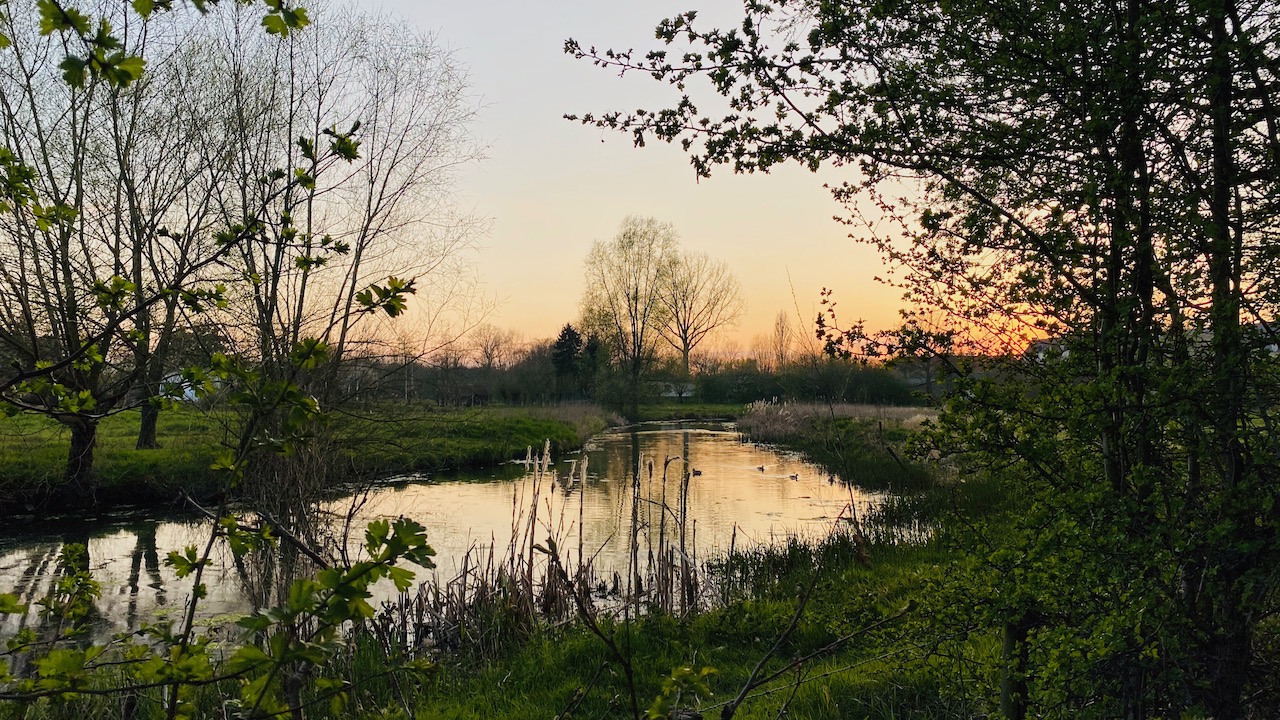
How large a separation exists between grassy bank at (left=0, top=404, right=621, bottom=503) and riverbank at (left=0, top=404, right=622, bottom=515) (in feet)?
0.05

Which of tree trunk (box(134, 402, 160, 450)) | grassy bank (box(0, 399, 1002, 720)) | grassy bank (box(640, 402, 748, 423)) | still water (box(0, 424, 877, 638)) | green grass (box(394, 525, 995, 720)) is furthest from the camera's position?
grassy bank (box(640, 402, 748, 423))

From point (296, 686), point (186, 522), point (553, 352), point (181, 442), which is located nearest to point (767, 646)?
point (296, 686)

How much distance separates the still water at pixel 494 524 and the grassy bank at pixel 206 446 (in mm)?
793

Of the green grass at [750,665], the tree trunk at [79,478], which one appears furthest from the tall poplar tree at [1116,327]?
the tree trunk at [79,478]

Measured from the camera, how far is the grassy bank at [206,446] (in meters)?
8.32

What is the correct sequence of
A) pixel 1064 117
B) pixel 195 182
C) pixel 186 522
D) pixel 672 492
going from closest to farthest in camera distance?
pixel 1064 117 < pixel 195 182 < pixel 186 522 < pixel 672 492

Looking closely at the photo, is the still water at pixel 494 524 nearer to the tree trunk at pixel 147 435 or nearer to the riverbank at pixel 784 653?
the riverbank at pixel 784 653

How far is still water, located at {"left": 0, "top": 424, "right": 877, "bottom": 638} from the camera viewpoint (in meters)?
7.76

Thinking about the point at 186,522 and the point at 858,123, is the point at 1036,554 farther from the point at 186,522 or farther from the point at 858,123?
the point at 186,522

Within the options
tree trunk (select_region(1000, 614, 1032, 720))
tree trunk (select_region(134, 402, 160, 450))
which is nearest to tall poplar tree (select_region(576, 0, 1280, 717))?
tree trunk (select_region(1000, 614, 1032, 720))

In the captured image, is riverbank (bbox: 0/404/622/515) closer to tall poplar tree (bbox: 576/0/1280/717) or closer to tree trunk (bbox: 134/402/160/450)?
tree trunk (bbox: 134/402/160/450)

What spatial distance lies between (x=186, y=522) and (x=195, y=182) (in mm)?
5276

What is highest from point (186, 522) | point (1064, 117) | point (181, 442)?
point (1064, 117)

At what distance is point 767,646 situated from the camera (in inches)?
211
